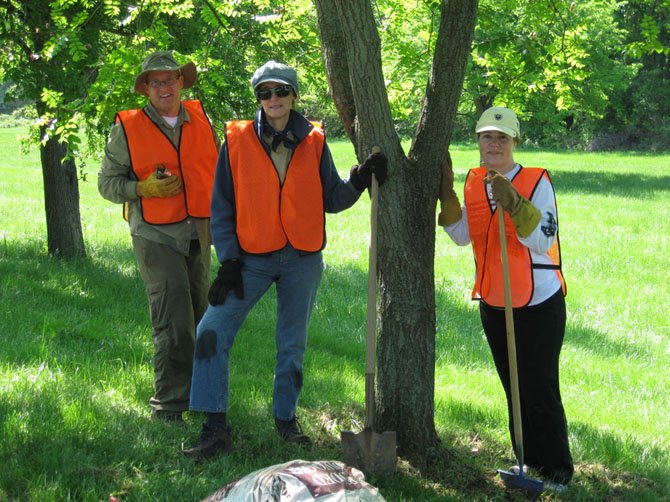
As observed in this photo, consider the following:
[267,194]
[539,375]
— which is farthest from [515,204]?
[267,194]

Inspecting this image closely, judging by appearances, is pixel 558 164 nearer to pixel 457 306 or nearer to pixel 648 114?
pixel 648 114

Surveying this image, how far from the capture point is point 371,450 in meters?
4.21

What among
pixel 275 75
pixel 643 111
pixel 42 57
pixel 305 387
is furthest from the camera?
pixel 643 111

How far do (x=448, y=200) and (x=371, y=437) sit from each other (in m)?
1.30

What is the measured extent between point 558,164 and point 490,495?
3122 cm

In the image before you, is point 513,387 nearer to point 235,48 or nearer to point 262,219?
point 262,219

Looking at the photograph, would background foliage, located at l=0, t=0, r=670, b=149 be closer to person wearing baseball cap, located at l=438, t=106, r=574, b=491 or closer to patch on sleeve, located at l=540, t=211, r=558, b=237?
person wearing baseball cap, located at l=438, t=106, r=574, b=491

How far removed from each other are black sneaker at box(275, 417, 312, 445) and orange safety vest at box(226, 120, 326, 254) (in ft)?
3.29

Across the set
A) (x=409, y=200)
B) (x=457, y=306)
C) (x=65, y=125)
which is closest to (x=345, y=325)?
(x=457, y=306)

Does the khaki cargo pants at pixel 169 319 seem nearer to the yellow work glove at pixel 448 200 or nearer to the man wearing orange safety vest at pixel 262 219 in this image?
the man wearing orange safety vest at pixel 262 219

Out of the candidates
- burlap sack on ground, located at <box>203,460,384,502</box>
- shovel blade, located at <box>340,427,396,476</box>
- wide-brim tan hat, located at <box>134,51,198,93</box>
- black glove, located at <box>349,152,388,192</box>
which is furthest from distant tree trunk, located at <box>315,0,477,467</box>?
burlap sack on ground, located at <box>203,460,384,502</box>

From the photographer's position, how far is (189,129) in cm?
518

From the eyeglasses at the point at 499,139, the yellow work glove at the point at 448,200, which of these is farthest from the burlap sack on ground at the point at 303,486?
the eyeglasses at the point at 499,139

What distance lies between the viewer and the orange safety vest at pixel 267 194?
4516 mm
